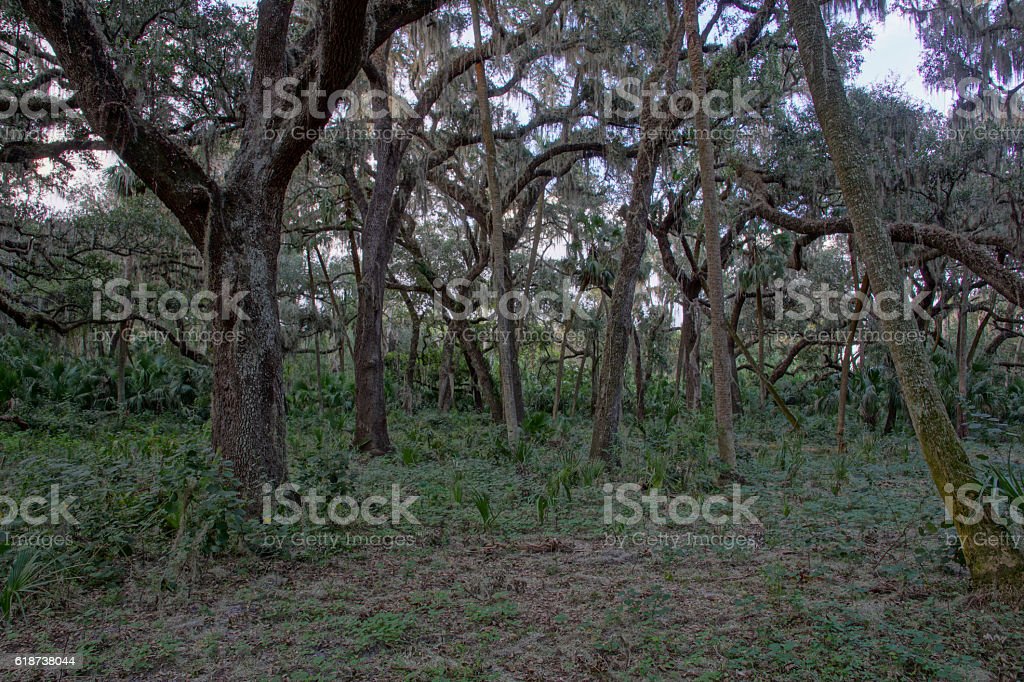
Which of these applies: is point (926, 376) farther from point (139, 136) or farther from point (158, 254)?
point (158, 254)

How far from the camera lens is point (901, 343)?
13.4 ft

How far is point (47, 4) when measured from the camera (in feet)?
16.4

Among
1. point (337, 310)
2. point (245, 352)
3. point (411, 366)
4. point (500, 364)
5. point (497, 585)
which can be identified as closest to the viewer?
point (497, 585)

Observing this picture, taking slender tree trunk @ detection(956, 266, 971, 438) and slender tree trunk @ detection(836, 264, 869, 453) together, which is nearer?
slender tree trunk @ detection(836, 264, 869, 453)

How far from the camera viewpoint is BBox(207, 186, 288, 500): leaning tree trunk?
563 cm

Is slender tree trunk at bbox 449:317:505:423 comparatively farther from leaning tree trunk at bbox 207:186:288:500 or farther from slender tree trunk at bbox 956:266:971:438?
leaning tree trunk at bbox 207:186:288:500

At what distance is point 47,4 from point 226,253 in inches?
87.7
